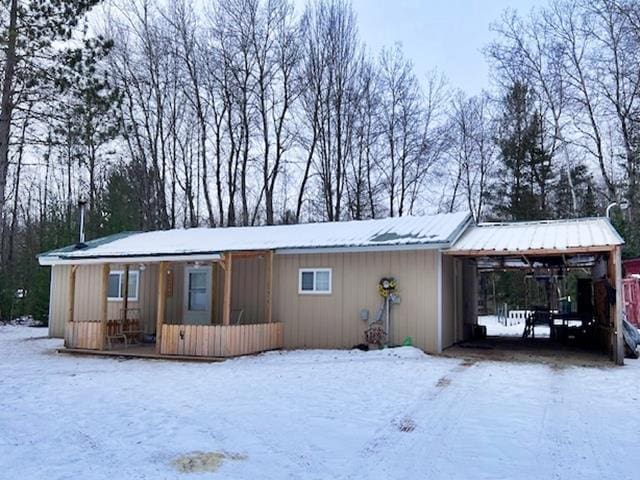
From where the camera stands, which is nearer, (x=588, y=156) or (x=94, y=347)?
(x=94, y=347)

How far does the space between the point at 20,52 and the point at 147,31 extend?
10188mm

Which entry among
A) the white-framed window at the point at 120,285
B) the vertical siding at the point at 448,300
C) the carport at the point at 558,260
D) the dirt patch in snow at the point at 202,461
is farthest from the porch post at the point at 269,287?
the dirt patch in snow at the point at 202,461

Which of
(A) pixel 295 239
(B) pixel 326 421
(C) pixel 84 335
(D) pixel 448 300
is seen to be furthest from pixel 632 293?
(C) pixel 84 335

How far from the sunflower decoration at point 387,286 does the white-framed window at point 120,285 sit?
6.83 meters

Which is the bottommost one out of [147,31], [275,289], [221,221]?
[275,289]

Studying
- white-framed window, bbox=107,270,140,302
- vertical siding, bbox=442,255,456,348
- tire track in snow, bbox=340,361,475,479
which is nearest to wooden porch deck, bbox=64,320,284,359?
white-framed window, bbox=107,270,140,302

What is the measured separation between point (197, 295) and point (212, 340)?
2.88 m

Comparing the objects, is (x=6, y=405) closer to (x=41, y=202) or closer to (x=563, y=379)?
(x=563, y=379)

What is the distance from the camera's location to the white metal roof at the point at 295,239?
11430 mm

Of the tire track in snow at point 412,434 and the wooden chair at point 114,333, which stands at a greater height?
the wooden chair at point 114,333

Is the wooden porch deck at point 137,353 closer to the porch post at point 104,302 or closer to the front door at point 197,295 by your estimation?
the porch post at point 104,302

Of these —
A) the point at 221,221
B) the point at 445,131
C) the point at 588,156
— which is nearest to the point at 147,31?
the point at 221,221

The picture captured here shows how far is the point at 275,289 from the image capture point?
503 inches

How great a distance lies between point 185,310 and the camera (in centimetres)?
1382
